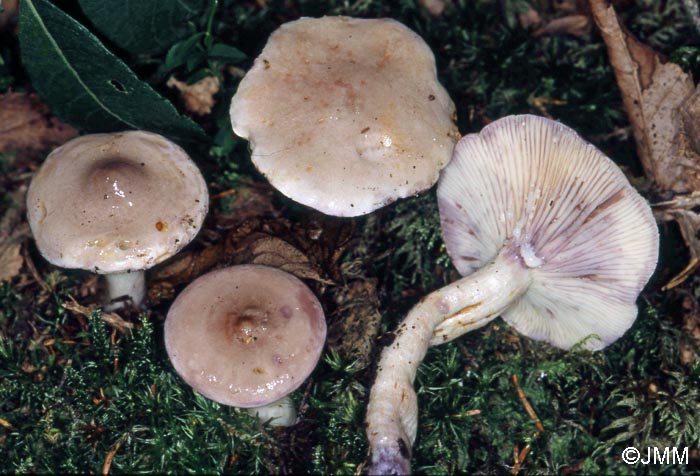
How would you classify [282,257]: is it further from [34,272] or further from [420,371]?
[34,272]

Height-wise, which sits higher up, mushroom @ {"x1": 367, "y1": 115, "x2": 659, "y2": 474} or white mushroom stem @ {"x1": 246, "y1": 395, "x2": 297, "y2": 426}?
mushroom @ {"x1": 367, "y1": 115, "x2": 659, "y2": 474}

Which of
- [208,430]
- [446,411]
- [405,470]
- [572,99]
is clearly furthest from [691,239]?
[208,430]

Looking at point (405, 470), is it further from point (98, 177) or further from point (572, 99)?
point (572, 99)

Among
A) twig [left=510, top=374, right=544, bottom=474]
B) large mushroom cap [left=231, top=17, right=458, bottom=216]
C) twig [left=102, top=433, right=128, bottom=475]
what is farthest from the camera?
twig [left=510, top=374, right=544, bottom=474]

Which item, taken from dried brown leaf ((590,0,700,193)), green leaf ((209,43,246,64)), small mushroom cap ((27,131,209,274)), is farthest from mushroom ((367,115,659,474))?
green leaf ((209,43,246,64))

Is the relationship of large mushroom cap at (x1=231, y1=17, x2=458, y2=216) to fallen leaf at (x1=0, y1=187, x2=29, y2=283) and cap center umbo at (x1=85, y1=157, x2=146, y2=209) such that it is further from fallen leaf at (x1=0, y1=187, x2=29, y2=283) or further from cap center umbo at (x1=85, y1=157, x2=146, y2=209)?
fallen leaf at (x1=0, y1=187, x2=29, y2=283)

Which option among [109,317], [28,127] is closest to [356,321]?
[109,317]
